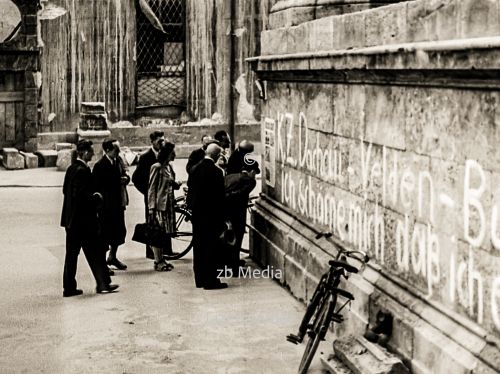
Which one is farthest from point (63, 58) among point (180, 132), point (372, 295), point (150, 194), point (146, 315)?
point (372, 295)

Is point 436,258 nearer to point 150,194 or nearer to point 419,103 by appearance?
point 419,103

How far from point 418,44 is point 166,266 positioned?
6040mm

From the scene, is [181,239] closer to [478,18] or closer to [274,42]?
[274,42]

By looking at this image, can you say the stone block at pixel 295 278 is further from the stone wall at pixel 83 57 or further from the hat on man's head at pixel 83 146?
the stone wall at pixel 83 57

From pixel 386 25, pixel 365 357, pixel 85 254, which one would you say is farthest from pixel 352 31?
pixel 85 254

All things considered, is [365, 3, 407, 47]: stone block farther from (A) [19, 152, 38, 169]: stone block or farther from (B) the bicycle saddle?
(A) [19, 152, 38, 169]: stone block

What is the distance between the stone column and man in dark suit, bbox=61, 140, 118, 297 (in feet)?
8.88

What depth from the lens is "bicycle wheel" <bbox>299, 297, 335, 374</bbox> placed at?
754cm

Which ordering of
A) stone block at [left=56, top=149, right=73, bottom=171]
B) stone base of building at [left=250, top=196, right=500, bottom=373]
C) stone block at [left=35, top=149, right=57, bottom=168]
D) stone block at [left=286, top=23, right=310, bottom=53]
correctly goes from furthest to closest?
stone block at [left=35, top=149, right=57, bottom=168], stone block at [left=56, top=149, right=73, bottom=171], stone block at [left=286, top=23, right=310, bottom=53], stone base of building at [left=250, top=196, right=500, bottom=373]

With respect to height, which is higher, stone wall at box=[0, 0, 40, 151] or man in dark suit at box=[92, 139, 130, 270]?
stone wall at box=[0, 0, 40, 151]

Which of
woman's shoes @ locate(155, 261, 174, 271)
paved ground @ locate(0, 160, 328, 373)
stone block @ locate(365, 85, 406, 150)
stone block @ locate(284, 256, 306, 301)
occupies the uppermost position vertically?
stone block @ locate(365, 85, 406, 150)

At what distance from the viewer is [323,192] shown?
32.0 feet

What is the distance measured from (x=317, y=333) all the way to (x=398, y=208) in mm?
1168

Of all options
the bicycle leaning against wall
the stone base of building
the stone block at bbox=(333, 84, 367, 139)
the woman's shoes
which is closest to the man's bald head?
the stone base of building
